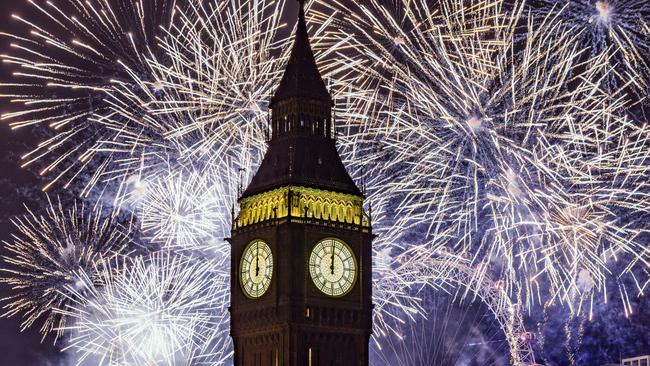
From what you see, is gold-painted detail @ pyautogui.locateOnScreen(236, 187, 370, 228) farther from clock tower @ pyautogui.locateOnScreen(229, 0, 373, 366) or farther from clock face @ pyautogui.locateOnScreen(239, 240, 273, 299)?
clock face @ pyautogui.locateOnScreen(239, 240, 273, 299)

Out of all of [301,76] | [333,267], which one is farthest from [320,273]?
[301,76]

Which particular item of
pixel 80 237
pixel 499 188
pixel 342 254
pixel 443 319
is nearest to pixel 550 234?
pixel 499 188

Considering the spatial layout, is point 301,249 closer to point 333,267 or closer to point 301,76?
point 333,267

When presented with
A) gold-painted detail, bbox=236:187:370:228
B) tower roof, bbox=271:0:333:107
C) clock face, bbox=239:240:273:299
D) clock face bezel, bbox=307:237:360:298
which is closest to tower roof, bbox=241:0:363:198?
tower roof, bbox=271:0:333:107

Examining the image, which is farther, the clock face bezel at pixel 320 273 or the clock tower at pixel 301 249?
the clock face bezel at pixel 320 273

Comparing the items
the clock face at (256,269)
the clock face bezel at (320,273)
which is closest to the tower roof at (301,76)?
the clock face bezel at (320,273)

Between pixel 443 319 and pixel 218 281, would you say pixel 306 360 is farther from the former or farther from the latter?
pixel 443 319

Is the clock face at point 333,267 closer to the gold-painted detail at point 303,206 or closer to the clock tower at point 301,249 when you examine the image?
the clock tower at point 301,249
